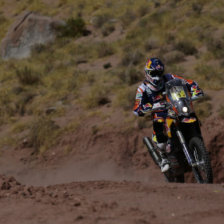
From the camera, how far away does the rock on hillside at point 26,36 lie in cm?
2372

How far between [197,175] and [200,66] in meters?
7.64

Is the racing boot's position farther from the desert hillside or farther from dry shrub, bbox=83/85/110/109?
dry shrub, bbox=83/85/110/109

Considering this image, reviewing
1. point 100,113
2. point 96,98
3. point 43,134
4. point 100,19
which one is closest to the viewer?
point 43,134

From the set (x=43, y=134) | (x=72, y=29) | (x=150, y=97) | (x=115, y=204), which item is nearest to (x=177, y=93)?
(x=150, y=97)

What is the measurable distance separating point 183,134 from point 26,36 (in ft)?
55.6

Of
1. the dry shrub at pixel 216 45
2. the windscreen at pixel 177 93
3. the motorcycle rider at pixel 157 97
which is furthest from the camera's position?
the dry shrub at pixel 216 45

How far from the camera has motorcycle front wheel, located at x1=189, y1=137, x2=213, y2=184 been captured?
7.77 metres

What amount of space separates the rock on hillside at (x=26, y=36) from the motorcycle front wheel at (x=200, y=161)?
16.8 m

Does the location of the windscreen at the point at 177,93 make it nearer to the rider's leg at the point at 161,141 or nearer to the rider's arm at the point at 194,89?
the rider's arm at the point at 194,89

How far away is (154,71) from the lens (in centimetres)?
847

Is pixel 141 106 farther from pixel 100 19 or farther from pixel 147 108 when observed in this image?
pixel 100 19

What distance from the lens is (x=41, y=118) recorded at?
15.2 meters

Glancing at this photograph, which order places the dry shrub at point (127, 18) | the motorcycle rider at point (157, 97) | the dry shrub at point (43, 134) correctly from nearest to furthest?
1. the motorcycle rider at point (157, 97)
2. the dry shrub at point (43, 134)
3. the dry shrub at point (127, 18)

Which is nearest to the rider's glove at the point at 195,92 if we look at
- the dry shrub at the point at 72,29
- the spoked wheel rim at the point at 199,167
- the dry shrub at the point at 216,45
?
the spoked wheel rim at the point at 199,167
